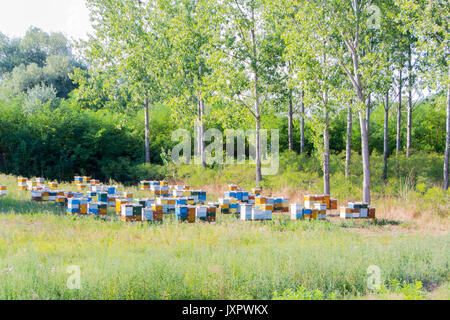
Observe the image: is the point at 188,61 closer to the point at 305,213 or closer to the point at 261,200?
the point at 261,200

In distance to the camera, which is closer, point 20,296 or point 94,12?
point 20,296

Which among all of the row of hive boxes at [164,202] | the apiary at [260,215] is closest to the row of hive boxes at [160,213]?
the row of hive boxes at [164,202]

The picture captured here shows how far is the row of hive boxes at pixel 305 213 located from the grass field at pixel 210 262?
1.42 meters

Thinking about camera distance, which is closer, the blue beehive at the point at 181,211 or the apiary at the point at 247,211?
the blue beehive at the point at 181,211

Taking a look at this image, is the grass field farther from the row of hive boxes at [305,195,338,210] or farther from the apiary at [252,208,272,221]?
the row of hive boxes at [305,195,338,210]

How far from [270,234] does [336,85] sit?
7645 millimetres

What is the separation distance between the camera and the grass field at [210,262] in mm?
5445

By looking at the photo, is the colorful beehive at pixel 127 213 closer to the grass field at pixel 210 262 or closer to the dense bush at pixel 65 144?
the grass field at pixel 210 262

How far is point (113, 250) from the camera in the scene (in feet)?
23.4

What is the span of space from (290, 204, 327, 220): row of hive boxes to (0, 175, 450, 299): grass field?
4.65ft

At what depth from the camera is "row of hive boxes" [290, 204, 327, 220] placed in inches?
452

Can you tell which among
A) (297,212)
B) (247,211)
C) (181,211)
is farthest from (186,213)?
(297,212)

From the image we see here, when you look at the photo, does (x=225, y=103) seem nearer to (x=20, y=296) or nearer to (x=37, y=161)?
(x=37, y=161)
